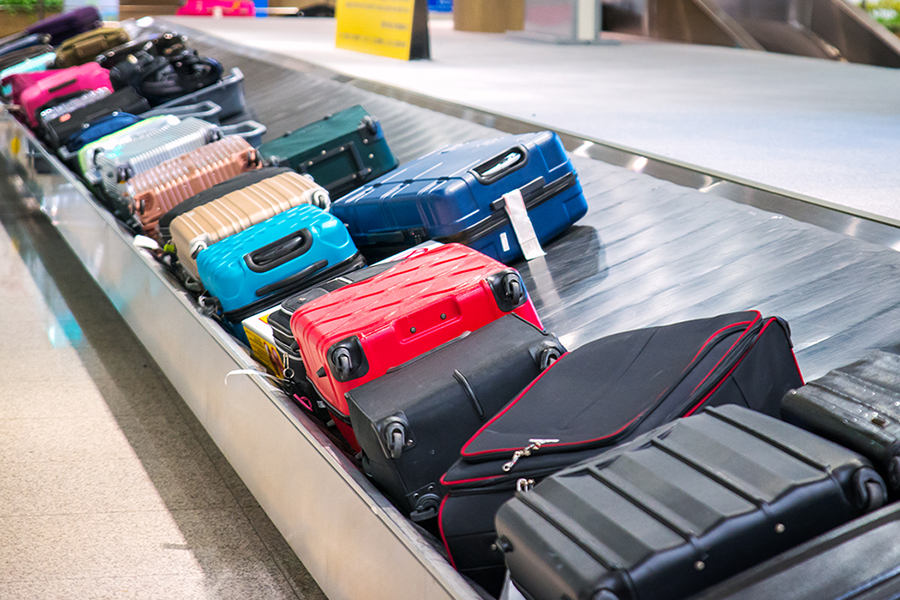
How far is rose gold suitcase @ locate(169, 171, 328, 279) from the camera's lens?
2.83m

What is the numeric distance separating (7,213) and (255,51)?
241 centimetres

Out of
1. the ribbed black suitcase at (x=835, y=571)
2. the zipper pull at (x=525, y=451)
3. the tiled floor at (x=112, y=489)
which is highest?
the ribbed black suitcase at (x=835, y=571)

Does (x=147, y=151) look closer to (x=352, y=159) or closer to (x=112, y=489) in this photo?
(x=352, y=159)

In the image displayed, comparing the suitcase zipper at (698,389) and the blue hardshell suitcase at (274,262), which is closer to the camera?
the suitcase zipper at (698,389)

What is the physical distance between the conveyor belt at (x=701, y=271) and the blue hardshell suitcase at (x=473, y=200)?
15 centimetres

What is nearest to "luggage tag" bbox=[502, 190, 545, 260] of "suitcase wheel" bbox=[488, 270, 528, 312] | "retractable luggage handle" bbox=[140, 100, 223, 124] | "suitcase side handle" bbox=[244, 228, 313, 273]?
"suitcase side handle" bbox=[244, 228, 313, 273]

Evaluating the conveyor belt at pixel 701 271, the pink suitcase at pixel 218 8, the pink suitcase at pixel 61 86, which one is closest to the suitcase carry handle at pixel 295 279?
the conveyor belt at pixel 701 271

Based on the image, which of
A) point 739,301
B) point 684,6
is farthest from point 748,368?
point 684,6

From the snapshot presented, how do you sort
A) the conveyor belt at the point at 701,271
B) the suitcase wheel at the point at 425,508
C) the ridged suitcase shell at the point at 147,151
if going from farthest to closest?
the ridged suitcase shell at the point at 147,151
the conveyor belt at the point at 701,271
the suitcase wheel at the point at 425,508

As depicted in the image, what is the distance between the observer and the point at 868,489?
1.09 m

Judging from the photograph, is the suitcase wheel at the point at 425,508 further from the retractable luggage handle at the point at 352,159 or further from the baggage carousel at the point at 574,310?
the retractable luggage handle at the point at 352,159

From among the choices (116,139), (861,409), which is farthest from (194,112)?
(861,409)

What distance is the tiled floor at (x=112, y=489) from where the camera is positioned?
2.12 m

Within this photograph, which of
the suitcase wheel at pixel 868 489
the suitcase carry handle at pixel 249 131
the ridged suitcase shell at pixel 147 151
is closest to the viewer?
the suitcase wheel at pixel 868 489
